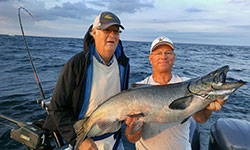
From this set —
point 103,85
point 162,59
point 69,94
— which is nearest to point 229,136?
point 162,59

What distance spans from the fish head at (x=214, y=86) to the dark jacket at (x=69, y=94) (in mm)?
1649

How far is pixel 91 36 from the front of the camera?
2.86 metres

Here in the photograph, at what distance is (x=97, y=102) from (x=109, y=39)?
3.32 feet

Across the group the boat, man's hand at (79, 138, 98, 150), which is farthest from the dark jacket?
the boat

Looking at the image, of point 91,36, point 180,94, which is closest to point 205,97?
point 180,94

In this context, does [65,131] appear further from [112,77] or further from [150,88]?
[150,88]

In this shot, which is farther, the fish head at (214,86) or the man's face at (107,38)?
the man's face at (107,38)

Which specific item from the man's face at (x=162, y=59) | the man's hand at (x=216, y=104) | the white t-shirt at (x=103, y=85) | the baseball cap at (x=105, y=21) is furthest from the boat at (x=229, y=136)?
the baseball cap at (x=105, y=21)

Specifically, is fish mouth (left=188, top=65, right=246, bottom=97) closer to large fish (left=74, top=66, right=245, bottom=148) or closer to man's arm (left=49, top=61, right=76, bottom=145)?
large fish (left=74, top=66, right=245, bottom=148)

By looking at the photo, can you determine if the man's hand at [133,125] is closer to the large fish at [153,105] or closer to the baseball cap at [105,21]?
the large fish at [153,105]

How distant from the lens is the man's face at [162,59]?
305 cm

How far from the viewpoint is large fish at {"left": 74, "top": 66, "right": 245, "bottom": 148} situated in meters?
2.57

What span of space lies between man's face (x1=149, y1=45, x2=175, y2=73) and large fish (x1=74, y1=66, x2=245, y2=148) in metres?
0.47

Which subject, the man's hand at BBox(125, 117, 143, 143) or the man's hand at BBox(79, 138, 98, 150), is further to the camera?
the man's hand at BBox(125, 117, 143, 143)
